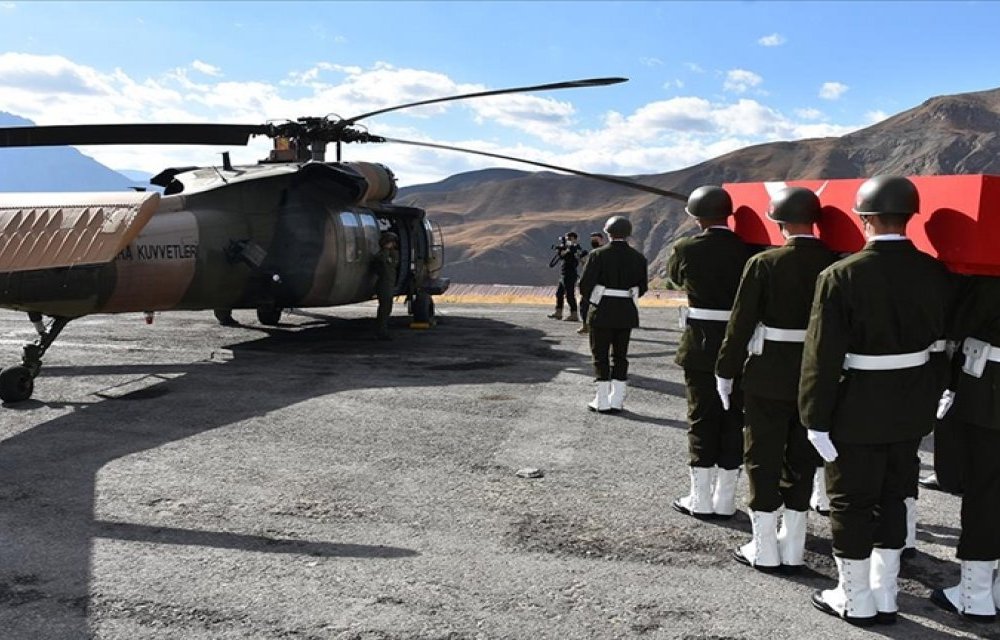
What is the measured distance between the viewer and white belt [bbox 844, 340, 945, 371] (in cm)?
371

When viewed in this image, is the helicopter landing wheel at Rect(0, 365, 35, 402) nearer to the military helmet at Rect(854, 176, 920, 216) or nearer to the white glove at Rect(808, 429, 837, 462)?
the white glove at Rect(808, 429, 837, 462)

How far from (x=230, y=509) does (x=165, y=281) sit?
5333 millimetres

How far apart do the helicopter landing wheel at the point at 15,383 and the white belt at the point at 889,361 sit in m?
7.75

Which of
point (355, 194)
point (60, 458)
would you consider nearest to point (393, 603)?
point (60, 458)

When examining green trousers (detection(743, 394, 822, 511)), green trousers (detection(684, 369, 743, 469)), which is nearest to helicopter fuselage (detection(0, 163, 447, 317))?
green trousers (detection(684, 369, 743, 469))

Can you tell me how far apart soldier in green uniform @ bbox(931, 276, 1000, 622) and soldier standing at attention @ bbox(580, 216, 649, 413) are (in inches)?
161

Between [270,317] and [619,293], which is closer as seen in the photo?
[619,293]

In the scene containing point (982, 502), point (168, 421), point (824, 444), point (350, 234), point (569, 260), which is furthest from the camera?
point (569, 260)

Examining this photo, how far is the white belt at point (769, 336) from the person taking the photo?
14.3 ft

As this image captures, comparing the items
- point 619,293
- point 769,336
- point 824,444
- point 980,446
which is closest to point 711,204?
point 769,336

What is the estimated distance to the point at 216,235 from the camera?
10.4 metres

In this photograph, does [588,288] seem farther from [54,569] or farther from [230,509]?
[54,569]

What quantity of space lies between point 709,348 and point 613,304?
9.10 ft

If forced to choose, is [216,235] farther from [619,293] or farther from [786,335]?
[786,335]
